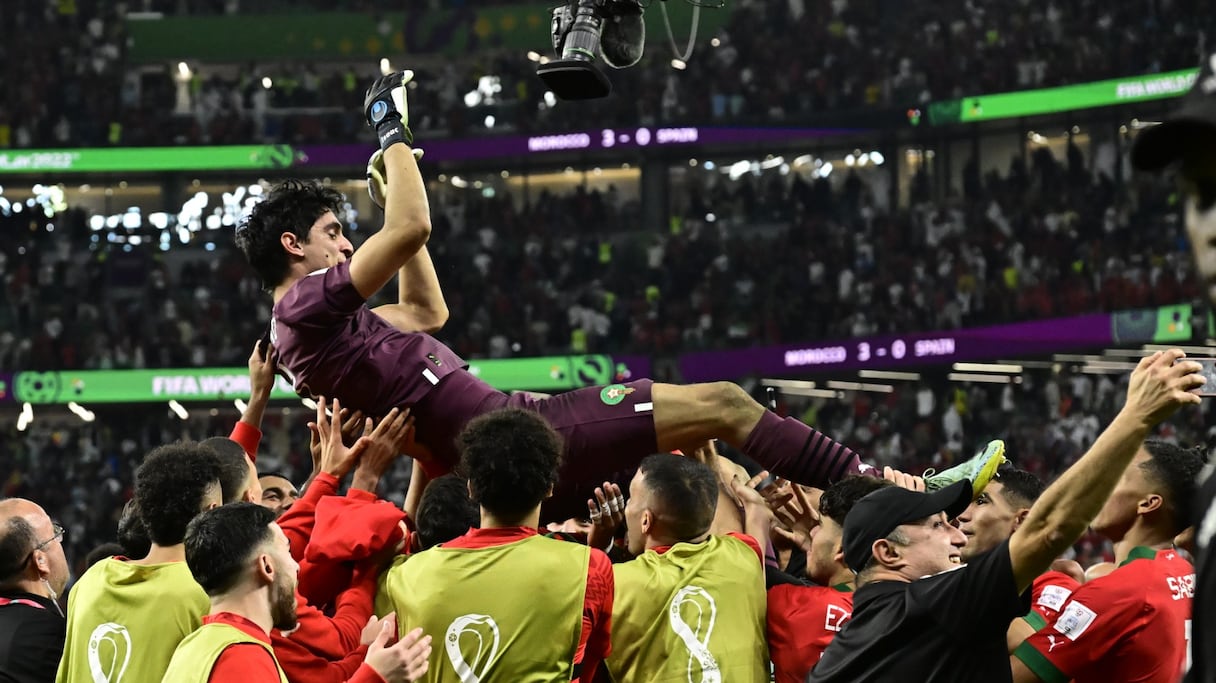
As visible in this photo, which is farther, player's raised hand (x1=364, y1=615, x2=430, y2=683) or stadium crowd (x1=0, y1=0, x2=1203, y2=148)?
stadium crowd (x1=0, y1=0, x2=1203, y2=148)

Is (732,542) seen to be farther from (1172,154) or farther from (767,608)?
(1172,154)

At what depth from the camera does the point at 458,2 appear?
34.7 metres

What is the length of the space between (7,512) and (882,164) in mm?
27758

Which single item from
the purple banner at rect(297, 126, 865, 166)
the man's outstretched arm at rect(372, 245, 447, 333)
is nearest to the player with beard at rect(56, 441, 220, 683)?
the man's outstretched arm at rect(372, 245, 447, 333)

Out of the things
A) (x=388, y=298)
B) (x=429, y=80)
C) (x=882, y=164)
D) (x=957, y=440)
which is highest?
(x=429, y=80)

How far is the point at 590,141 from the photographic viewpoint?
29578mm

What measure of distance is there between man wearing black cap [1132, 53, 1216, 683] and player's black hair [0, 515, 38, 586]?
13.9 feet

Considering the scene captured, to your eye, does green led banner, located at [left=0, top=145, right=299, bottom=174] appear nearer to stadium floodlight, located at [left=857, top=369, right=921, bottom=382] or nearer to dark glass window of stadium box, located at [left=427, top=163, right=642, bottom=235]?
dark glass window of stadium box, located at [left=427, top=163, right=642, bottom=235]

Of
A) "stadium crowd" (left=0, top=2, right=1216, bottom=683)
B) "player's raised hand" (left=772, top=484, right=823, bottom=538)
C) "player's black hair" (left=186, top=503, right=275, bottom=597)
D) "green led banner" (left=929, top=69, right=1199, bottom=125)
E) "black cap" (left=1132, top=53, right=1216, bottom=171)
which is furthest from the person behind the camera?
"green led banner" (left=929, top=69, right=1199, bottom=125)

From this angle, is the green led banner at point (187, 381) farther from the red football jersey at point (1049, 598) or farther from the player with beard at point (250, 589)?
the player with beard at point (250, 589)

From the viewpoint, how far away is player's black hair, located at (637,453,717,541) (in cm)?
490

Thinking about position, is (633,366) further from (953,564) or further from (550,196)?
(953,564)

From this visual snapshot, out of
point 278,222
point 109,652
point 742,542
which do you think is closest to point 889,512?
point 742,542

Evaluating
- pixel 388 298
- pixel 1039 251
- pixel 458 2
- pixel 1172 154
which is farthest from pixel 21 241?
Answer: pixel 1172 154
